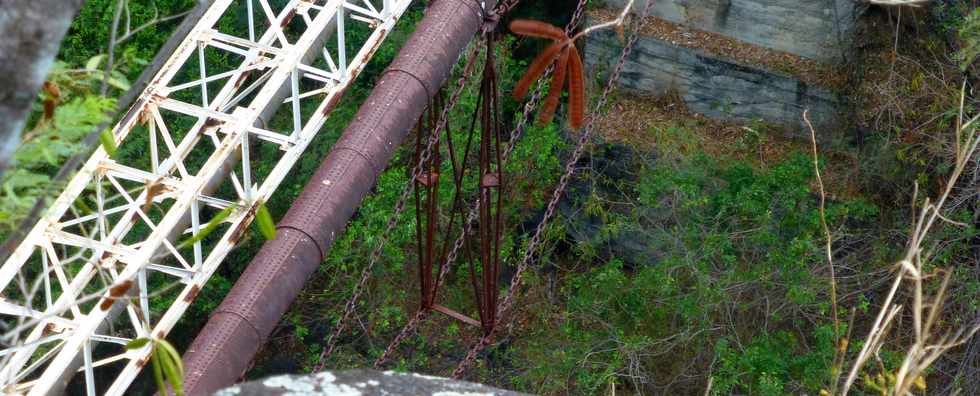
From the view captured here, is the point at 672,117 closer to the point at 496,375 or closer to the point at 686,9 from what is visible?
the point at 686,9

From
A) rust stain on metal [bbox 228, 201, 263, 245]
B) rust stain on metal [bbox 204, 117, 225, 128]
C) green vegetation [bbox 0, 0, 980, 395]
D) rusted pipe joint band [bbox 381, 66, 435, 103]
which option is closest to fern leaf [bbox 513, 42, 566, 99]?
rusted pipe joint band [bbox 381, 66, 435, 103]

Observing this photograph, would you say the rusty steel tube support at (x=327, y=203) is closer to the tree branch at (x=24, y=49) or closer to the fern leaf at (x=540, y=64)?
the fern leaf at (x=540, y=64)

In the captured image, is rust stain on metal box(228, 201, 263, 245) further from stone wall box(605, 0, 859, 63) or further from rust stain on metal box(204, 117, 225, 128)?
stone wall box(605, 0, 859, 63)

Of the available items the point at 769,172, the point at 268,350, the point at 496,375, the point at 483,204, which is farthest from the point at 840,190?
the point at 268,350

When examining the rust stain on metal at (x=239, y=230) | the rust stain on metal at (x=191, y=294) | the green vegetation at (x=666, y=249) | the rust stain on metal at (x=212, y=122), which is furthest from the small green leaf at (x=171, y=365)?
the green vegetation at (x=666, y=249)

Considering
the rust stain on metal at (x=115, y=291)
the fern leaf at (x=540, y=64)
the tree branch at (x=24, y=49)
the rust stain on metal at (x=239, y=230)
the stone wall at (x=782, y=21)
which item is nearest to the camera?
the tree branch at (x=24, y=49)

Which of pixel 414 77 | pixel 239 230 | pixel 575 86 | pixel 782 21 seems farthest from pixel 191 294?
pixel 782 21
